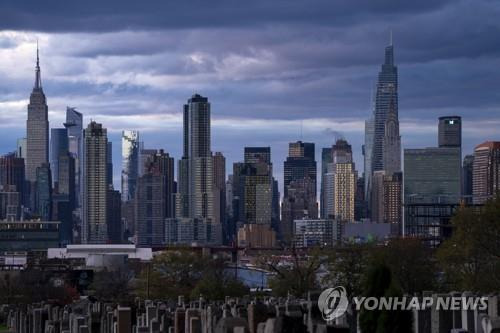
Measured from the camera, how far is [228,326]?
26312mm

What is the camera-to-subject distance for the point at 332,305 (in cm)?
3111

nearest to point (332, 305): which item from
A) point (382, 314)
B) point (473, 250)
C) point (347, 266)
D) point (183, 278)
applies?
point (382, 314)

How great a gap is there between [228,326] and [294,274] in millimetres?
50019

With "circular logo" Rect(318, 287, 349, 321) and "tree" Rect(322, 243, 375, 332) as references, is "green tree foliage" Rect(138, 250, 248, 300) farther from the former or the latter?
"circular logo" Rect(318, 287, 349, 321)

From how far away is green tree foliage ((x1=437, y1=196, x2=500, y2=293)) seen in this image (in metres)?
56.9

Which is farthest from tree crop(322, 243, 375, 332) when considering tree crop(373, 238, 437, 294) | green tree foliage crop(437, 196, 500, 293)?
green tree foliage crop(437, 196, 500, 293)

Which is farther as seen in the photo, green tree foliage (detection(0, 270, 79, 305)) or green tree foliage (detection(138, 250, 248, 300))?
green tree foliage (detection(0, 270, 79, 305))

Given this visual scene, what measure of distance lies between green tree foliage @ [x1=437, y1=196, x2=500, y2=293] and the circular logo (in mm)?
A: 23280

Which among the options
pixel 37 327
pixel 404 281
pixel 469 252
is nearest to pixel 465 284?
pixel 469 252

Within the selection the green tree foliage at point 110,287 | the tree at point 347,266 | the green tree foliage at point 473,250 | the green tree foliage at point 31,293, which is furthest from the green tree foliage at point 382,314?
the green tree foliage at point 110,287

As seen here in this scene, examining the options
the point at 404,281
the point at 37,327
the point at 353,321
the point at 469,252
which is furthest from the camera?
the point at 404,281

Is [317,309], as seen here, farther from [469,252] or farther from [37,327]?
[469,252]

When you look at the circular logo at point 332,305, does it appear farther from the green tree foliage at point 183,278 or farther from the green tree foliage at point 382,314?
the green tree foliage at point 183,278

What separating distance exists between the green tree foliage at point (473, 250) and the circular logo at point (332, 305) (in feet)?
76.4
